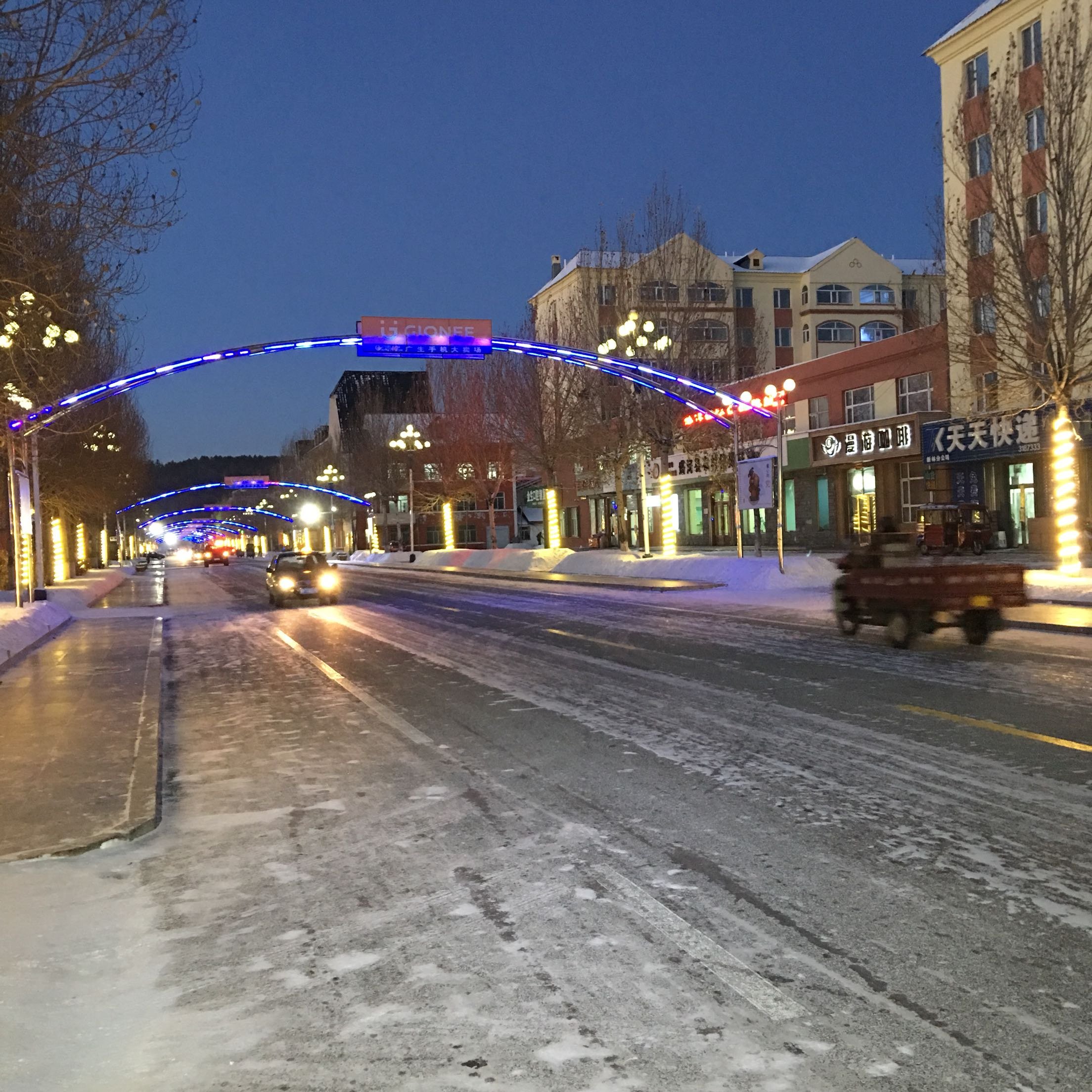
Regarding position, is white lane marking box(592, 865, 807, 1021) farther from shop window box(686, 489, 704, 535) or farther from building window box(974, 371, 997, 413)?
shop window box(686, 489, 704, 535)

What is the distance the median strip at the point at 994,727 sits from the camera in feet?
26.5

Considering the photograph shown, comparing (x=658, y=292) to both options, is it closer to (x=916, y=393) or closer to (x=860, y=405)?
(x=916, y=393)

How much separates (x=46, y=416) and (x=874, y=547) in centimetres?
2192

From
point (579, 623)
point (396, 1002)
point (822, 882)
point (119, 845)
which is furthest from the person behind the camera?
point (579, 623)

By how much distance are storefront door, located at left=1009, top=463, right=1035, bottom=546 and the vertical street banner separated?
1402 centimetres

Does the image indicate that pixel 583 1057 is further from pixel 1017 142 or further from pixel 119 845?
pixel 1017 142

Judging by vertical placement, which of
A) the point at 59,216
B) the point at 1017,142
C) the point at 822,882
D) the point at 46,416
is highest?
the point at 1017,142

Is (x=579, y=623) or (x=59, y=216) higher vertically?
(x=59, y=216)

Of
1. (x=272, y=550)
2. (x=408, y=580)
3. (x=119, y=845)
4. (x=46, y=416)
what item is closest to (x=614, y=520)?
(x=408, y=580)

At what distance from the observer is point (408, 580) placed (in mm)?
46750

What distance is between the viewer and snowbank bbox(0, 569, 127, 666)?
1914 centimetres

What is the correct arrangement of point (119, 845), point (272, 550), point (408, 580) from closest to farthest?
1. point (119, 845)
2. point (408, 580)
3. point (272, 550)

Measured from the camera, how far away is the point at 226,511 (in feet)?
604

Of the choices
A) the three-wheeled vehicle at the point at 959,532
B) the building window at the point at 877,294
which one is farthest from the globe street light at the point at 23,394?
the building window at the point at 877,294
